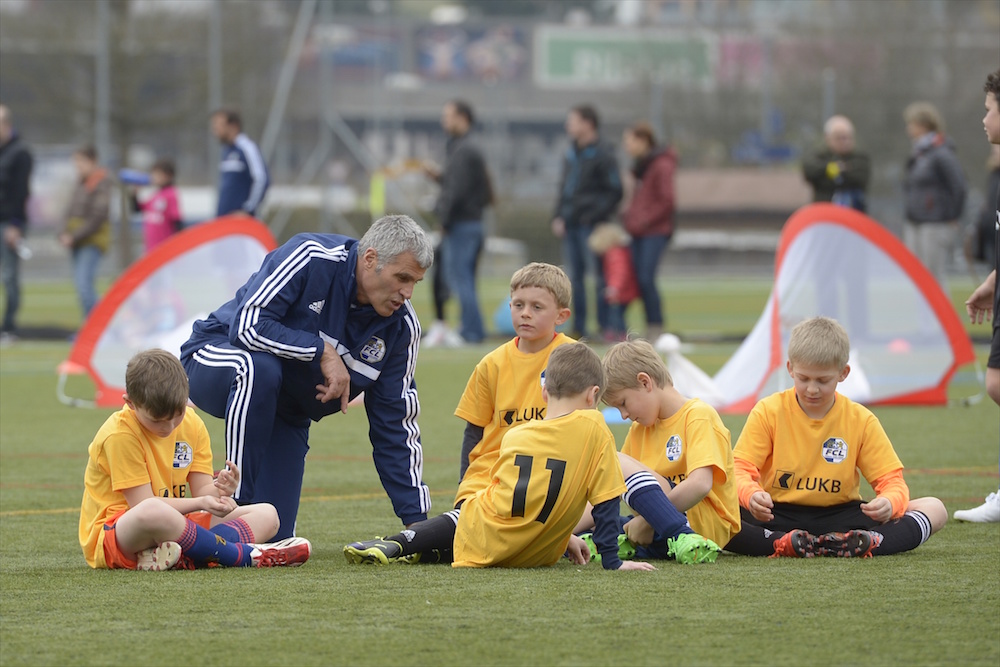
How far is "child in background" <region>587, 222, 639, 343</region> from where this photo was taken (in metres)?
13.9

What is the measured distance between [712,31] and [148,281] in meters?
23.4

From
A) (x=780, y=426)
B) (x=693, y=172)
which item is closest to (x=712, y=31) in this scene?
(x=693, y=172)

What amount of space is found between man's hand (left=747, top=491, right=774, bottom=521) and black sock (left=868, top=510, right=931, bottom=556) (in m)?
0.37

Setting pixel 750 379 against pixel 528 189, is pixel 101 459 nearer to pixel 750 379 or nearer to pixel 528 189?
pixel 750 379

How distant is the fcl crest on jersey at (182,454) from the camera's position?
15.6 feet

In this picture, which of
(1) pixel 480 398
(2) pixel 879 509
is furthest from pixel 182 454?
(2) pixel 879 509

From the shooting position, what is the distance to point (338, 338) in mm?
4973

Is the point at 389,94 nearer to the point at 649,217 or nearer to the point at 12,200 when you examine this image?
the point at 12,200

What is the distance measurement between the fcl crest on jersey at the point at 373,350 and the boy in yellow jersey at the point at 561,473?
70 centimetres

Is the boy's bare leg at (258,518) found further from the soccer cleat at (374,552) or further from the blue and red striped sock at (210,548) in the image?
the soccer cleat at (374,552)

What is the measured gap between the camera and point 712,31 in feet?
103

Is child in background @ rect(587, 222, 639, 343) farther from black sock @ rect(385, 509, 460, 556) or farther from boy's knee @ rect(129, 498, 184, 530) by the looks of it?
boy's knee @ rect(129, 498, 184, 530)

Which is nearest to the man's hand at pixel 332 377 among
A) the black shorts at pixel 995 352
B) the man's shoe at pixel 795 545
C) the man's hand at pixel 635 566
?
the man's hand at pixel 635 566

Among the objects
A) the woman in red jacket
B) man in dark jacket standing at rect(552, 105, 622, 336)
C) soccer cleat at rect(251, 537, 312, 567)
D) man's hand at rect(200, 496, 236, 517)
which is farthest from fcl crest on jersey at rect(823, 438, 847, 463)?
man in dark jacket standing at rect(552, 105, 622, 336)
